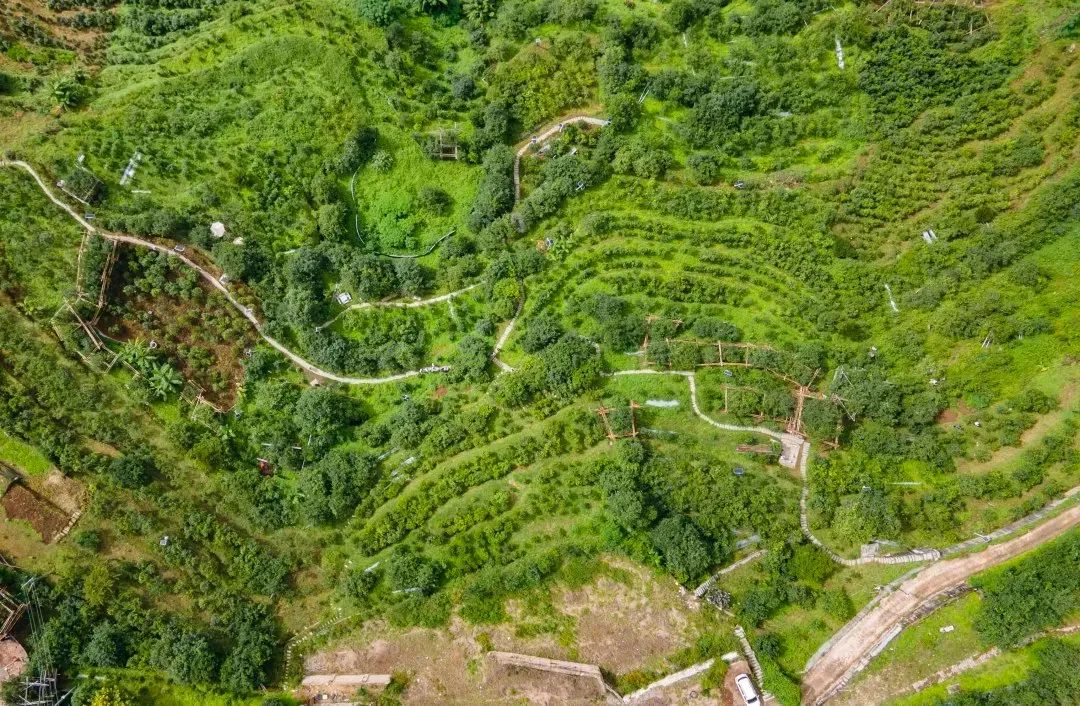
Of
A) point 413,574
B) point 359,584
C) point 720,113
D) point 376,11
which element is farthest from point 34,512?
point 720,113

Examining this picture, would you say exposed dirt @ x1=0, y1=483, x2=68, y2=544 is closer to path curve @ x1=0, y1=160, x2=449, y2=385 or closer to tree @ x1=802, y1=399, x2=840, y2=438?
path curve @ x1=0, y1=160, x2=449, y2=385

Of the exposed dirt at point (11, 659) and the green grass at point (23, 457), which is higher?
the green grass at point (23, 457)

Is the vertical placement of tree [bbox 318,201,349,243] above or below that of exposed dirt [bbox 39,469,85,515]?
above

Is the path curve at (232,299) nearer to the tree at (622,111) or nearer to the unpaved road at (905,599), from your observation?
the tree at (622,111)

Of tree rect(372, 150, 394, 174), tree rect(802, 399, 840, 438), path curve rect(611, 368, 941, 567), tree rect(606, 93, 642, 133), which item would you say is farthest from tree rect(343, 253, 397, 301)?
tree rect(802, 399, 840, 438)

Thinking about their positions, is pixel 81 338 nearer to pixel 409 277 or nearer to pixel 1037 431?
pixel 409 277

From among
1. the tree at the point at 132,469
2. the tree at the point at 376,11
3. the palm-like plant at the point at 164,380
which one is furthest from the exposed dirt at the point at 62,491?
the tree at the point at 376,11
